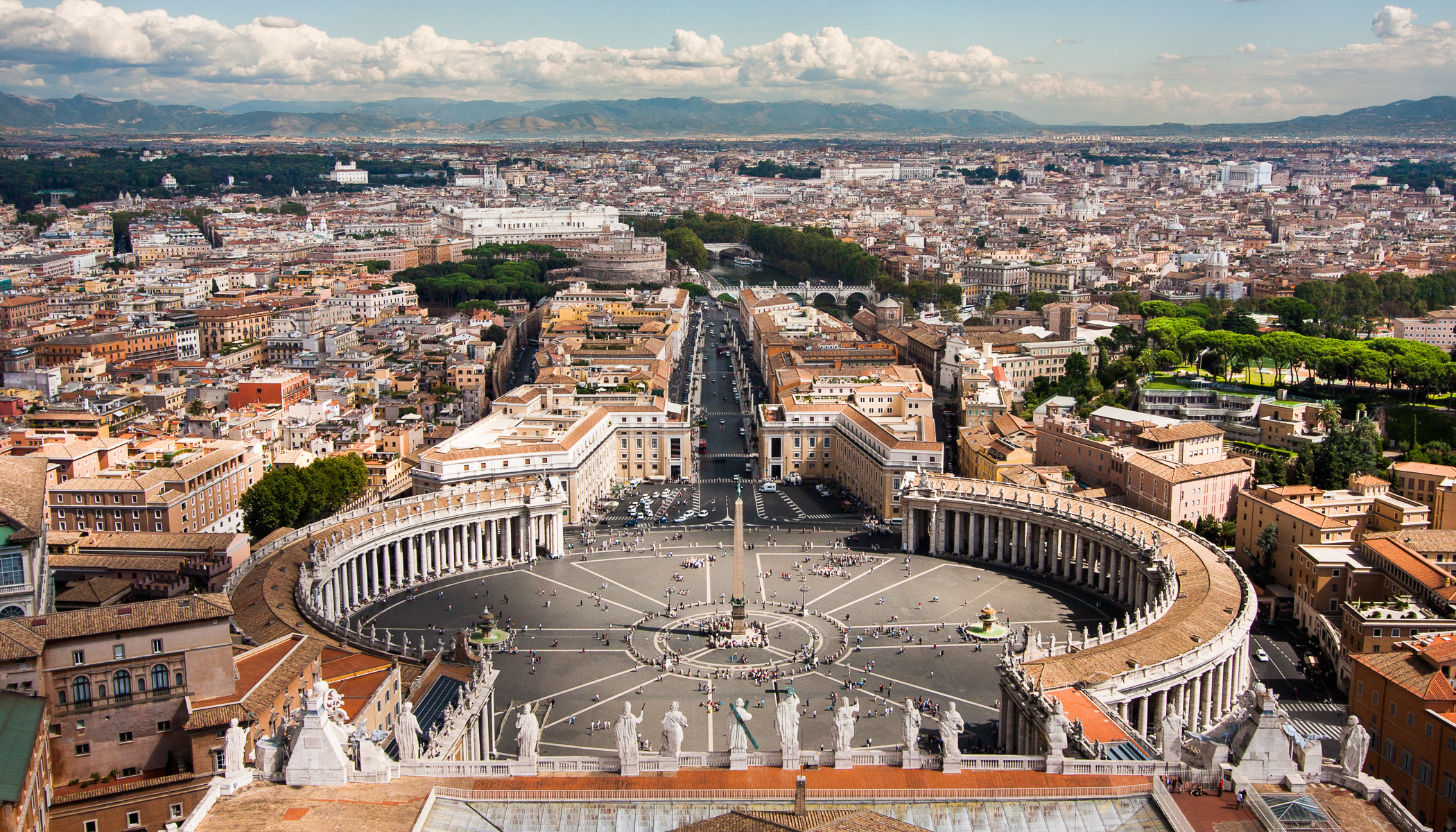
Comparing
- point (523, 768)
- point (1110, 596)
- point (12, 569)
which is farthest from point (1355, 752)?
point (12, 569)

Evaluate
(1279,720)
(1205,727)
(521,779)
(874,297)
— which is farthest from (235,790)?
(874,297)

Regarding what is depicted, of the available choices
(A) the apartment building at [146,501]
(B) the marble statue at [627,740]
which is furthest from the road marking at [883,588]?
(A) the apartment building at [146,501]

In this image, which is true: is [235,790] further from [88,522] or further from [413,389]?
[413,389]

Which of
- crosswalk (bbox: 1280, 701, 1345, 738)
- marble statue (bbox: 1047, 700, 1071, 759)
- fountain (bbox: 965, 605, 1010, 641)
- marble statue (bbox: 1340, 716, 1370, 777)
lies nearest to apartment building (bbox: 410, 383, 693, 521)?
fountain (bbox: 965, 605, 1010, 641)

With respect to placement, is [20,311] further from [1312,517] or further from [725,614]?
[1312,517]

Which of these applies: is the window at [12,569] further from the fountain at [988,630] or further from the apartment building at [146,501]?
the fountain at [988,630]

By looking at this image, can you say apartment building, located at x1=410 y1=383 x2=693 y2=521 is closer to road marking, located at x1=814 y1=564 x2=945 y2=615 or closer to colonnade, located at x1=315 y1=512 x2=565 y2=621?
colonnade, located at x1=315 y1=512 x2=565 y2=621
